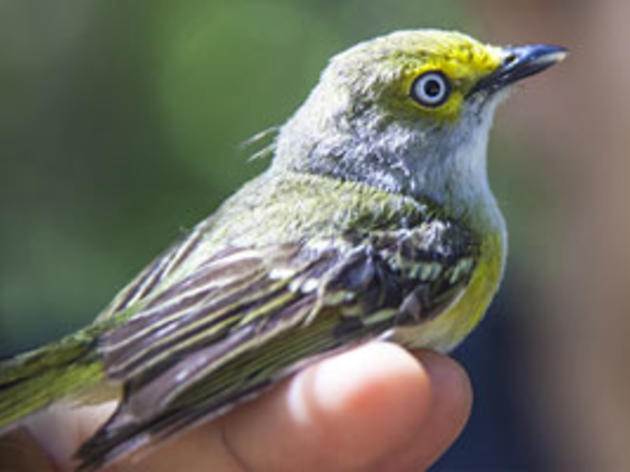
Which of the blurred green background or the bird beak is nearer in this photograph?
the bird beak

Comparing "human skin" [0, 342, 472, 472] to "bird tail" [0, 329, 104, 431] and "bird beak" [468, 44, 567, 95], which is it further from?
"bird beak" [468, 44, 567, 95]

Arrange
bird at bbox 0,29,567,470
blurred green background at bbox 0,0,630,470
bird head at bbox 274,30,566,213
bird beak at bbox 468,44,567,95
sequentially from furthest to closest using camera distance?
1. blurred green background at bbox 0,0,630,470
2. bird beak at bbox 468,44,567,95
3. bird head at bbox 274,30,566,213
4. bird at bbox 0,29,567,470

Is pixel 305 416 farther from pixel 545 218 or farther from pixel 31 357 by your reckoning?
pixel 545 218

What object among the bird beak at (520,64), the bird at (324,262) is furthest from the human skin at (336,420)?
the bird beak at (520,64)

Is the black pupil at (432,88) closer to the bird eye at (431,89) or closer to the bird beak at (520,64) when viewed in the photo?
the bird eye at (431,89)

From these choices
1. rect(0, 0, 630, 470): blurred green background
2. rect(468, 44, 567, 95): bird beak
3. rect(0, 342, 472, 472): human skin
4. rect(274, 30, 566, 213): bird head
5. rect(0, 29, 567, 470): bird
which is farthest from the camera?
rect(0, 0, 630, 470): blurred green background

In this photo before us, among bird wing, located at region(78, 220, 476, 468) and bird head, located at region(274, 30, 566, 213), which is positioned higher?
bird head, located at region(274, 30, 566, 213)

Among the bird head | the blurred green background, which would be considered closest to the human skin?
the bird head
